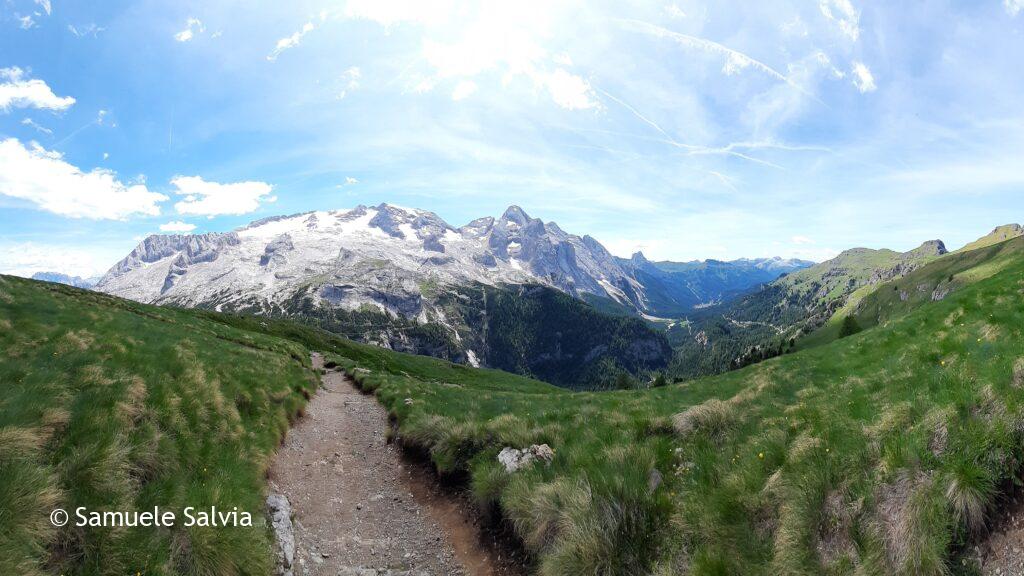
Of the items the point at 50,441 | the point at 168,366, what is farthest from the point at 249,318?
the point at 50,441

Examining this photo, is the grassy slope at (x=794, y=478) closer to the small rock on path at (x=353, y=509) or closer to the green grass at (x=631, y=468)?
the green grass at (x=631, y=468)

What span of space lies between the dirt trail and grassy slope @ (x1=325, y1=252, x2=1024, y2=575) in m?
1.82

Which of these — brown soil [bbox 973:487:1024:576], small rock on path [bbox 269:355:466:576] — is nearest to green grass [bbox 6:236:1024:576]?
brown soil [bbox 973:487:1024:576]

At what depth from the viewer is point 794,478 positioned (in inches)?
294

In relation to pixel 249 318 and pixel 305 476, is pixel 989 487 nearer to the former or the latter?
pixel 305 476

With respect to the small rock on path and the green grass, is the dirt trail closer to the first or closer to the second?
the small rock on path

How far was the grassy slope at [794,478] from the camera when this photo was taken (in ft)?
19.0

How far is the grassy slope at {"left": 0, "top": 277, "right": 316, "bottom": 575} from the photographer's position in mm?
6430

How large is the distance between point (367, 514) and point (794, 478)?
1275 cm

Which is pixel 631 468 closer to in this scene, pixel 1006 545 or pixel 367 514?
pixel 1006 545

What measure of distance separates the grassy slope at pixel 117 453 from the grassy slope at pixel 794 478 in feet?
21.7

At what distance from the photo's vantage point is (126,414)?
400 inches

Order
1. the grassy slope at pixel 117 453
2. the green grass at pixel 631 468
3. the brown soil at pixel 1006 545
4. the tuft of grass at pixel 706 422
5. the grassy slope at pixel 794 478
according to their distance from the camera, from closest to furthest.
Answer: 1. the brown soil at pixel 1006 545
2. the grassy slope at pixel 794 478
3. the green grass at pixel 631 468
4. the grassy slope at pixel 117 453
5. the tuft of grass at pixel 706 422

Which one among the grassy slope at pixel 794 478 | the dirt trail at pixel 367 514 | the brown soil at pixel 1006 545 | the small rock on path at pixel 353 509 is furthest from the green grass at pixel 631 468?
the small rock on path at pixel 353 509
